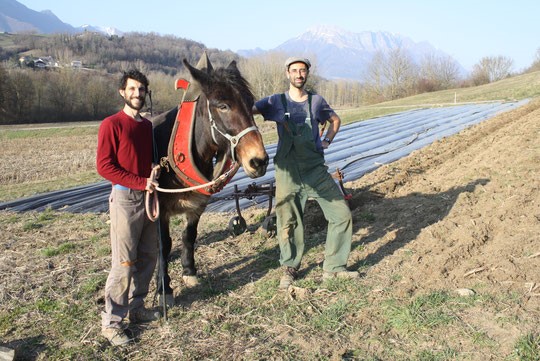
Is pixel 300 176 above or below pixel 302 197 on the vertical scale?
above

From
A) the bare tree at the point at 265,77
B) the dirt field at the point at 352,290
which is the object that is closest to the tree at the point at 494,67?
the bare tree at the point at 265,77

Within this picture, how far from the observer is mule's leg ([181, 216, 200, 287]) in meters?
4.58

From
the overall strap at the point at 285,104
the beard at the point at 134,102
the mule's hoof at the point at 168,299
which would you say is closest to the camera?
the beard at the point at 134,102

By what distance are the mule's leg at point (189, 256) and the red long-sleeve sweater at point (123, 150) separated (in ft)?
4.09

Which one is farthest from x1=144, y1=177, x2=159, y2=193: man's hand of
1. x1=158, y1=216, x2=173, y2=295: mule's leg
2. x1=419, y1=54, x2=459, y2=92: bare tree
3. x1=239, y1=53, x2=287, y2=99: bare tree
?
x1=419, y1=54, x2=459, y2=92: bare tree

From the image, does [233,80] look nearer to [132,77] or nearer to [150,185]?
[132,77]

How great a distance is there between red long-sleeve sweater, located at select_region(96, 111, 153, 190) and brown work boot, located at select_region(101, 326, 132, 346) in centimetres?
117

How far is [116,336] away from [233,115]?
6.65 feet

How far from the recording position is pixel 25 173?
1557 cm

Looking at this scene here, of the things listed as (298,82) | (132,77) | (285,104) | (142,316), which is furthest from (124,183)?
(298,82)

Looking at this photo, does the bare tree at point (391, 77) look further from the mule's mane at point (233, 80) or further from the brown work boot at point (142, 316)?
the brown work boot at point (142, 316)

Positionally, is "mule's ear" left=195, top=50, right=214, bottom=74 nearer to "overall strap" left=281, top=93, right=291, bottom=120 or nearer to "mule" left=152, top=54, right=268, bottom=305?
"mule" left=152, top=54, right=268, bottom=305

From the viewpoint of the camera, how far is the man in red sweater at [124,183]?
128 inches

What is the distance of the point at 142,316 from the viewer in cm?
376
